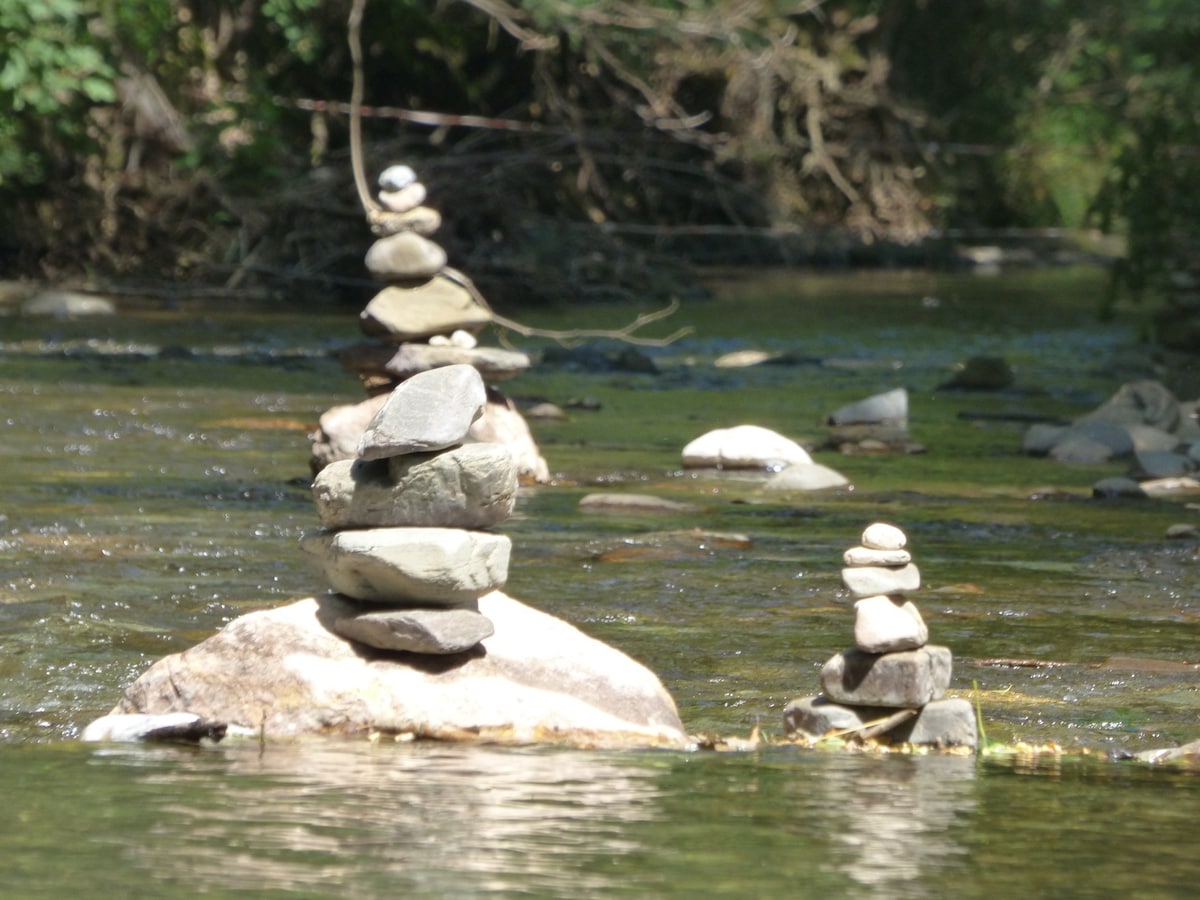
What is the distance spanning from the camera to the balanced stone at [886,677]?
538 cm

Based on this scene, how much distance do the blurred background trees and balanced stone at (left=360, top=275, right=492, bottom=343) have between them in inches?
303

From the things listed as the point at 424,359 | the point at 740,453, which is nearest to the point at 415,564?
the point at 424,359

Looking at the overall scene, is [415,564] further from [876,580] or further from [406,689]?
[876,580]

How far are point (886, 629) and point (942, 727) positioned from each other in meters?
0.29

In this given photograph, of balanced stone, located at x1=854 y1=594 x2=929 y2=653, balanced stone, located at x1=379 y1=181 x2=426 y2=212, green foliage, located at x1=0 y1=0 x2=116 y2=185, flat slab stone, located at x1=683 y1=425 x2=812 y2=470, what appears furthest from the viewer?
green foliage, located at x1=0 y1=0 x2=116 y2=185

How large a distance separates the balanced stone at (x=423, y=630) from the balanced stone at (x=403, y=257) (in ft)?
16.7

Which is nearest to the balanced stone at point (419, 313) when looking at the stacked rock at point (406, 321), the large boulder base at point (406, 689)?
the stacked rock at point (406, 321)

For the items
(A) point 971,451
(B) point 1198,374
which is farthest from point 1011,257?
(A) point 971,451

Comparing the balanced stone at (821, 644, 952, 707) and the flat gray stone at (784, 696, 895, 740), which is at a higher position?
the balanced stone at (821, 644, 952, 707)

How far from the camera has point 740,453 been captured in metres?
11.9

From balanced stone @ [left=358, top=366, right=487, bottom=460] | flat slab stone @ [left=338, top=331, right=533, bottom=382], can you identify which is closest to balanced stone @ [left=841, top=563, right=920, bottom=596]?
balanced stone @ [left=358, top=366, right=487, bottom=460]

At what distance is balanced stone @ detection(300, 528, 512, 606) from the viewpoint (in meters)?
5.65

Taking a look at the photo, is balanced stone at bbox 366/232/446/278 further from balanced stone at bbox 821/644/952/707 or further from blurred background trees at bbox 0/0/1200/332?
blurred background trees at bbox 0/0/1200/332

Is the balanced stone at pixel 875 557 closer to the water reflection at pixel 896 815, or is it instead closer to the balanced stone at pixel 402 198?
the water reflection at pixel 896 815
